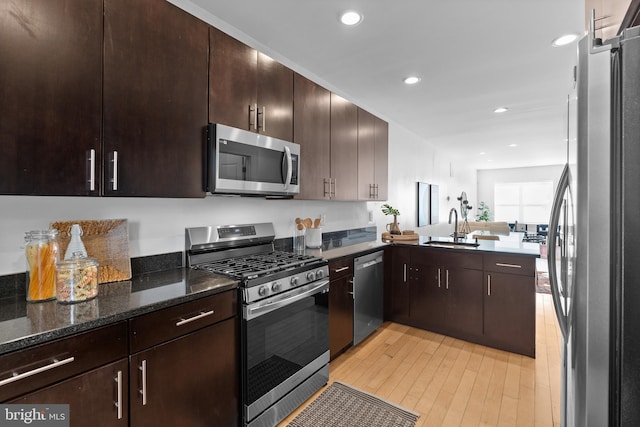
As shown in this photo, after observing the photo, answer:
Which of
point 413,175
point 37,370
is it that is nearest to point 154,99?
point 37,370

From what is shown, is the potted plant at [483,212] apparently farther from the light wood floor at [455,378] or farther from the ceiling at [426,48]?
the light wood floor at [455,378]

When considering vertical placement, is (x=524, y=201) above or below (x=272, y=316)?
above

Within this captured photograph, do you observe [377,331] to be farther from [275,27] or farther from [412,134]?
[412,134]

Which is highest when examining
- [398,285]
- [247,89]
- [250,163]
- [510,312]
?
[247,89]

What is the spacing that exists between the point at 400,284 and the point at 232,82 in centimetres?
253

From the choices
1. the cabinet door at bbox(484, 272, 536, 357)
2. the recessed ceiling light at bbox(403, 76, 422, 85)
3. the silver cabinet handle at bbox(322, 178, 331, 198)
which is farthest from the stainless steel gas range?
the recessed ceiling light at bbox(403, 76, 422, 85)

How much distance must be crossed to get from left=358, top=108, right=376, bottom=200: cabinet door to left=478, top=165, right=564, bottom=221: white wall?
907 centimetres

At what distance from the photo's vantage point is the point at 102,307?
1230 millimetres

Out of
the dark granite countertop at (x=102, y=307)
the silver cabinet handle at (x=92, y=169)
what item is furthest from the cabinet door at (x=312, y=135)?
the silver cabinet handle at (x=92, y=169)

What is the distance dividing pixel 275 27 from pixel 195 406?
7.88 feet

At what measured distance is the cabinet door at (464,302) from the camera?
9.57ft

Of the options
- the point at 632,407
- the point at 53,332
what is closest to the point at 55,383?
the point at 53,332

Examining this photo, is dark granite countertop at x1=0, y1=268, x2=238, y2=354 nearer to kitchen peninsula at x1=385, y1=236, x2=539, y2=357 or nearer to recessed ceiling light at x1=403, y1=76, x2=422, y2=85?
kitchen peninsula at x1=385, y1=236, x2=539, y2=357

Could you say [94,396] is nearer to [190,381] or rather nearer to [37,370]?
[37,370]
